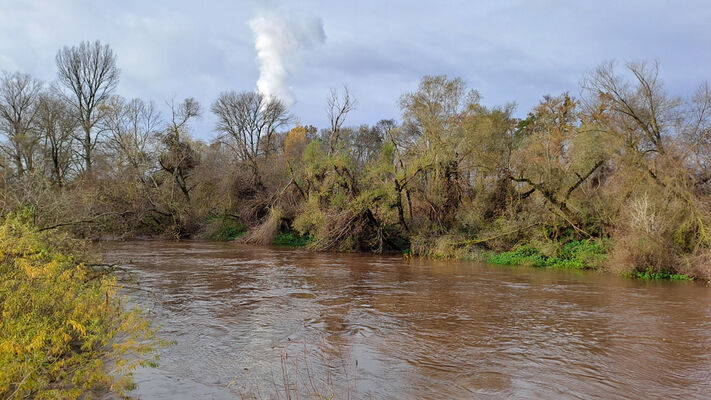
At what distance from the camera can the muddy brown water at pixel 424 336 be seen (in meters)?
6.16

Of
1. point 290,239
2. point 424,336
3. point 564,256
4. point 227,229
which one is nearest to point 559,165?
point 564,256

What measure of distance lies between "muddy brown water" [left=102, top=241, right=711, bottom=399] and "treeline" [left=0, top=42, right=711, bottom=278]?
2931mm

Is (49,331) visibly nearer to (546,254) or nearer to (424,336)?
(424,336)

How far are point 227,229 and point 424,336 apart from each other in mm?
27467

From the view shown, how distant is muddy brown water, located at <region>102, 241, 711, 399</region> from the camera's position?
242 inches

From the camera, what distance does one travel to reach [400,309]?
11.0 metres

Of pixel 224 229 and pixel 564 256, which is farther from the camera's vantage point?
pixel 224 229

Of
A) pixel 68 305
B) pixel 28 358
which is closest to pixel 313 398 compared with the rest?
pixel 28 358

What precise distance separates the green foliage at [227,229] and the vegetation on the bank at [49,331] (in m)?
26.3

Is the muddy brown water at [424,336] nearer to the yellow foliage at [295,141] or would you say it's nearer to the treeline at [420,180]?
the treeline at [420,180]

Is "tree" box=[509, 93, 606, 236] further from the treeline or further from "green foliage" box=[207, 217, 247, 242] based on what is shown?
"green foliage" box=[207, 217, 247, 242]

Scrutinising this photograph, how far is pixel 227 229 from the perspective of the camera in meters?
33.9

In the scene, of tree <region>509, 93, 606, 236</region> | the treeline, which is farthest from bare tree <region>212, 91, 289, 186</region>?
tree <region>509, 93, 606, 236</region>

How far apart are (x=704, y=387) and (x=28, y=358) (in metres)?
8.25
